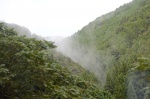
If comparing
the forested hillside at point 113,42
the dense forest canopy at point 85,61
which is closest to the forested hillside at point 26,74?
the dense forest canopy at point 85,61

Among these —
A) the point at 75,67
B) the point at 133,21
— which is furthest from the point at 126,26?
the point at 75,67

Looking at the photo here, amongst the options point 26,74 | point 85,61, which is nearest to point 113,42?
point 85,61

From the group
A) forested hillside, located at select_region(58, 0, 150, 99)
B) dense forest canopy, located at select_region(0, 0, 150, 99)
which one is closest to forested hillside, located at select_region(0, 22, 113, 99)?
→ dense forest canopy, located at select_region(0, 0, 150, 99)

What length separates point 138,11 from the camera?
71.3 m

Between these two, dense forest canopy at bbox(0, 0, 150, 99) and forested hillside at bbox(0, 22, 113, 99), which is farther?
dense forest canopy at bbox(0, 0, 150, 99)

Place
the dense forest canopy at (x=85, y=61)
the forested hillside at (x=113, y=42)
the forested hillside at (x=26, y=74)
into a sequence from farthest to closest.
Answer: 1. the forested hillside at (x=113, y=42)
2. the dense forest canopy at (x=85, y=61)
3. the forested hillside at (x=26, y=74)

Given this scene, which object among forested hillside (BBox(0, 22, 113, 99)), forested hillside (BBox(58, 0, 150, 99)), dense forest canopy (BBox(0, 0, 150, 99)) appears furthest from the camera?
forested hillside (BBox(58, 0, 150, 99))

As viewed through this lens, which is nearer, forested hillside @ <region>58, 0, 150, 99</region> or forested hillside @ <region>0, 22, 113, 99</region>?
forested hillside @ <region>0, 22, 113, 99</region>

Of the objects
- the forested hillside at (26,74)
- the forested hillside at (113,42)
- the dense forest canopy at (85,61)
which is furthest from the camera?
the forested hillside at (113,42)

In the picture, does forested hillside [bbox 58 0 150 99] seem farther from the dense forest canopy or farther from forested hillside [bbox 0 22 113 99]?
forested hillside [bbox 0 22 113 99]

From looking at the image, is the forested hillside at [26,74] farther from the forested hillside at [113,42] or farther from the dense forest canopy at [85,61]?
the forested hillside at [113,42]

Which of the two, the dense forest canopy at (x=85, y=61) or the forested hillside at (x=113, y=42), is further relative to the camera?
the forested hillside at (x=113, y=42)

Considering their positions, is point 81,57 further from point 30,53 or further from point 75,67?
point 30,53

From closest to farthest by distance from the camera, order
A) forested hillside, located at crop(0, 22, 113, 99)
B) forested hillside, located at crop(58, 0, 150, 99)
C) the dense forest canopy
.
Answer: forested hillside, located at crop(0, 22, 113, 99) → the dense forest canopy → forested hillside, located at crop(58, 0, 150, 99)
